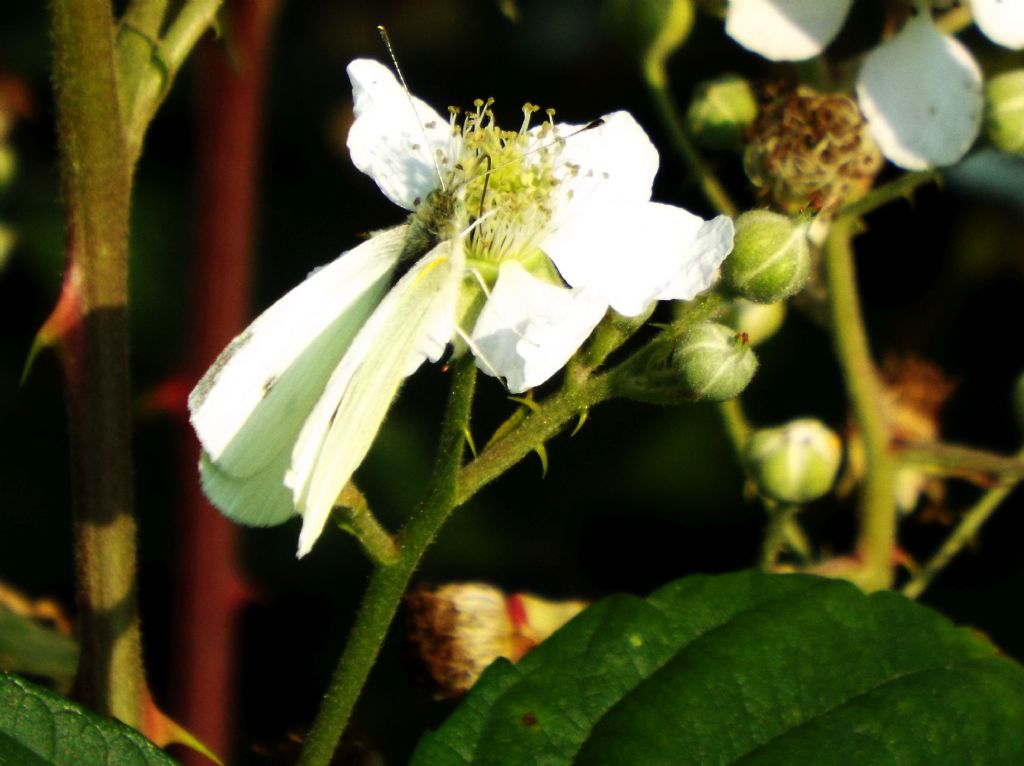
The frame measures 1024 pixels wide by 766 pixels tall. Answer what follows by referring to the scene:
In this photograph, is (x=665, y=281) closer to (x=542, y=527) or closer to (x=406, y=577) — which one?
(x=406, y=577)

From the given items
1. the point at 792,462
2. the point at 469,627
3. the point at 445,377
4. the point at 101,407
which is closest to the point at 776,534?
the point at 792,462

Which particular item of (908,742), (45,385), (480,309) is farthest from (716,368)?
(45,385)

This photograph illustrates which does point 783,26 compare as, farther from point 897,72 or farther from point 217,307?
point 217,307

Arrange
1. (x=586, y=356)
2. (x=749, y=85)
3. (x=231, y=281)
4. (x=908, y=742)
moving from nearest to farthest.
Result: (x=908, y=742) → (x=586, y=356) → (x=749, y=85) → (x=231, y=281)

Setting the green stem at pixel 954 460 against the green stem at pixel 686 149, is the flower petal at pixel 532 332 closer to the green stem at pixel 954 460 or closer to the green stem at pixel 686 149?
the green stem at pixel 686 149

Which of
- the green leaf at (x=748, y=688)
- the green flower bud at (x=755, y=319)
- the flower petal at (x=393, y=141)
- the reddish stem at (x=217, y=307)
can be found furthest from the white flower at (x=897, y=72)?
the reddish stem at (x=217, y=307)
